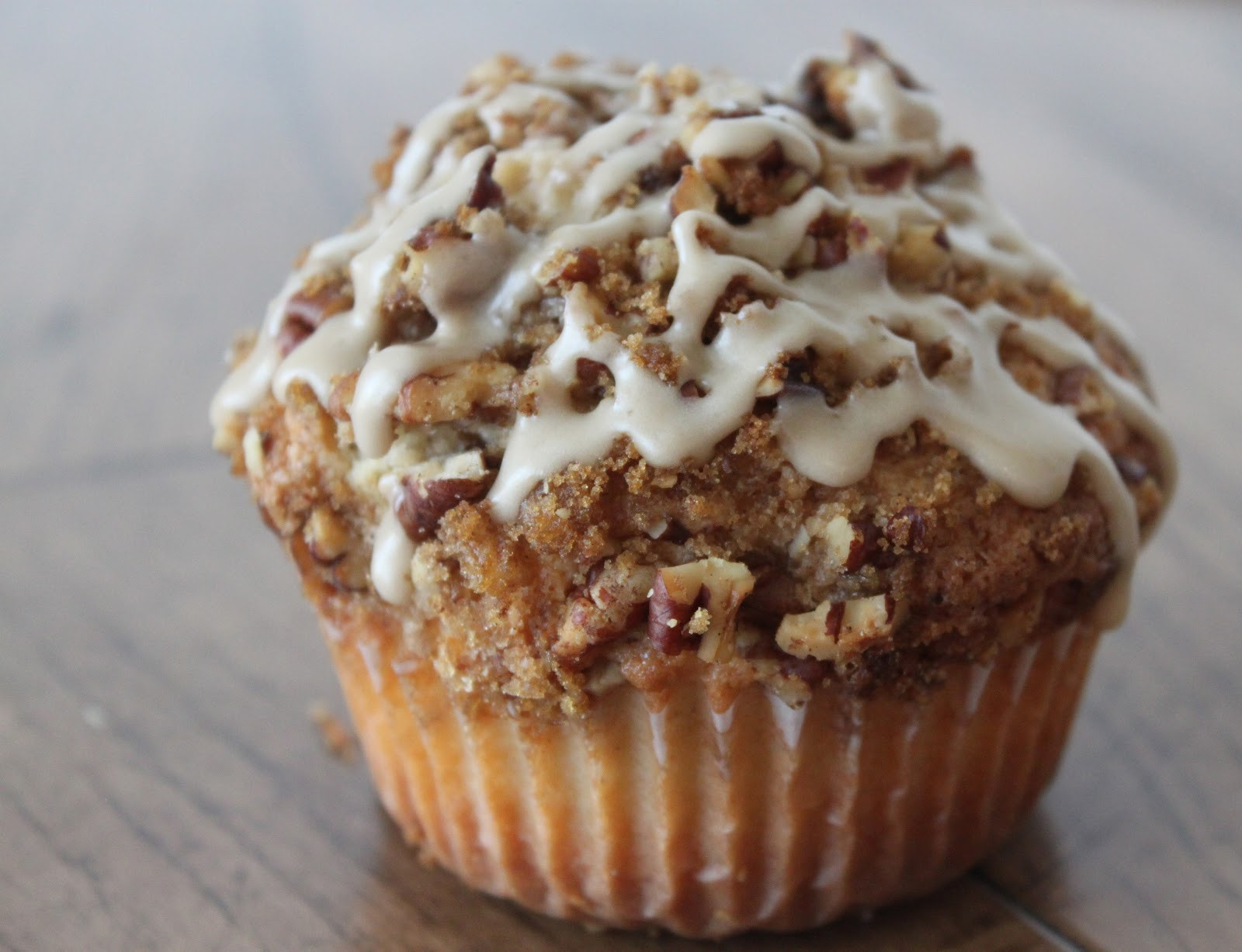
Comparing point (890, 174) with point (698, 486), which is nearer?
point (698, 486)

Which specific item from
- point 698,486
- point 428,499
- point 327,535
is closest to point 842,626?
point 698,486

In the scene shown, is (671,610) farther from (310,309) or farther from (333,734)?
(333,734)

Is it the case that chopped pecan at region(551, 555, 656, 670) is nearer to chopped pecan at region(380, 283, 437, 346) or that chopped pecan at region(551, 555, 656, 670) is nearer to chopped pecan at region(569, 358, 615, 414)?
chopped pecan at region(569, 358, 615, 414)

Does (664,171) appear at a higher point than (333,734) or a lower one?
higher

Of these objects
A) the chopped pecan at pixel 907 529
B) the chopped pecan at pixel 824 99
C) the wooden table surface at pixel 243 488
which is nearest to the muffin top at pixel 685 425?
the chopped pecan at pixel 907 529

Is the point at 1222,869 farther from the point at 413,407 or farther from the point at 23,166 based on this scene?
the point at 23,166
